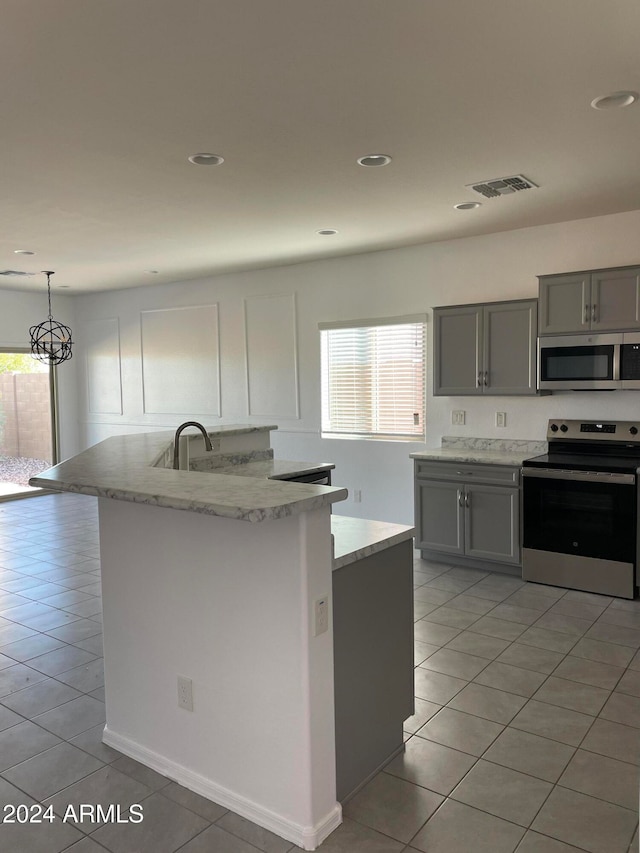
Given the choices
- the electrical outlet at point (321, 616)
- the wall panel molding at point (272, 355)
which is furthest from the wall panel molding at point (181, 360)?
the electrical outlet at point (321, 616)

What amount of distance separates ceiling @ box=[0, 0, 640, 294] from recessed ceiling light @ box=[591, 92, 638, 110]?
0.17 ft

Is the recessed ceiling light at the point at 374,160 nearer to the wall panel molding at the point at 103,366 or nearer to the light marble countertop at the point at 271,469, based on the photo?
the light marble countertop at the point at 271,469

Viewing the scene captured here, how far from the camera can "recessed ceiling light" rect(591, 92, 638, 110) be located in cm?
270

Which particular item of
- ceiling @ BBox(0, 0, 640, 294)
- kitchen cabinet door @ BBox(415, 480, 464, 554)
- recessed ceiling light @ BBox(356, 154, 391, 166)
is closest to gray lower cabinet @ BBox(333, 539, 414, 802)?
ceiling @ BBox(0, 0, 640, 294)

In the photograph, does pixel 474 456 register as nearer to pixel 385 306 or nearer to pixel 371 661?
pixel 385 306

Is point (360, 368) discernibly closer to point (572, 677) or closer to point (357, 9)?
point (572, 677)

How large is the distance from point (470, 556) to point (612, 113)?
10.5 feet

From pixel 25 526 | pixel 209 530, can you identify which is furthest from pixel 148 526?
pixel 25 526

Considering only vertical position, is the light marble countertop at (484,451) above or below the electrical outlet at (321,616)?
above

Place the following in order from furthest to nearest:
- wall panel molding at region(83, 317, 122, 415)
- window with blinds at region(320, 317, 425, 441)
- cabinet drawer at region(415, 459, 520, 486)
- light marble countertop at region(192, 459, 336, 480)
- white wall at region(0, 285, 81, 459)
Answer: wall panel molding at region(83, 317, 122, 415) → white wall at region(0, 285, 81, 459) → window with blinds at region(320, 317, 425, 441) → cabinet drawer at region(415, 459, 520, 486) → light marble countertop at region(192, 459, 336, 480)

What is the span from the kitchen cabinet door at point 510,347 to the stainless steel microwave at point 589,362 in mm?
107

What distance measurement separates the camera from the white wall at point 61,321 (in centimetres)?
826

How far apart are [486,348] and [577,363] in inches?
27.7

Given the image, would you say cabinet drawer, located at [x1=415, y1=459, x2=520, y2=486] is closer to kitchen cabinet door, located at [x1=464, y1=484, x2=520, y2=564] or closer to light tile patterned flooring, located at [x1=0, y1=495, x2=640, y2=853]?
kitchen cabinet door, located at [x1=464, y1=484, x2=520, y2=564]
